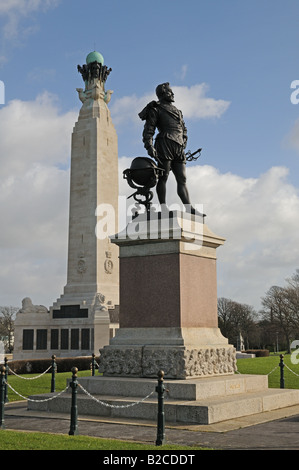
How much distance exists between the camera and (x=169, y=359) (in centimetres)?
1133

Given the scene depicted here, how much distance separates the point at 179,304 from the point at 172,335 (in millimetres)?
662

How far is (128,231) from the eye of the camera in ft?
42.5

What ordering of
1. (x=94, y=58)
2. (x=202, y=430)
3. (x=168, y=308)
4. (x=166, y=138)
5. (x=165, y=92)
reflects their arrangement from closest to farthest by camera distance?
(x=202, y=430)
(x=168, y=308)
(x=166, y=138)
(x=165, y=92)
(x=94, y=58)

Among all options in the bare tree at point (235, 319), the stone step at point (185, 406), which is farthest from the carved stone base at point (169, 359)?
the bare tree at point (235, 319)

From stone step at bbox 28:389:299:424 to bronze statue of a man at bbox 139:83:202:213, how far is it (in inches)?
181

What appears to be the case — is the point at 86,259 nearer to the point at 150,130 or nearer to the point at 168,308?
the point at 150,130

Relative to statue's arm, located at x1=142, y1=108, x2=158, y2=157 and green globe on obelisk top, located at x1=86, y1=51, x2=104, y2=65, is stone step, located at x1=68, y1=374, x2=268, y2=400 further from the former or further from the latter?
green globe on obelisk top, located at x1=86, y1=51, x2=104, y2=65

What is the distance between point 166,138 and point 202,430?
7132 millimetres

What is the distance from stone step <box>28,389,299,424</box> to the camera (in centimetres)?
975

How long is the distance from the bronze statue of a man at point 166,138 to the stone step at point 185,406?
459 centimetres

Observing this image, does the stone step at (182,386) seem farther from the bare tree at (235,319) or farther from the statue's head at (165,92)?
the bare tree at (235,319)

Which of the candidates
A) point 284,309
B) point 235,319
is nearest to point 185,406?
point 284,309
